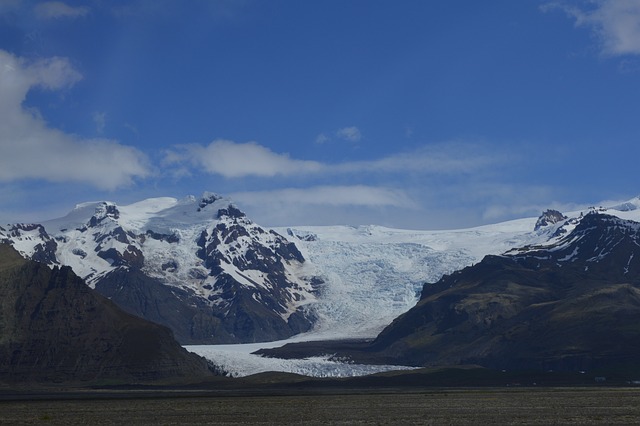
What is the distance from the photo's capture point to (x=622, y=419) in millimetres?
106438

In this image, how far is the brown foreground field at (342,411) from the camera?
370 feet

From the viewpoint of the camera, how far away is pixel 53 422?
115938mm

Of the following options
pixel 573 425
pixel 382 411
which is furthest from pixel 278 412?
pixel 573 425

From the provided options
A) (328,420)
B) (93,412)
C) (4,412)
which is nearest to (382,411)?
(328,420)

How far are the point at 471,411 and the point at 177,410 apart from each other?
38246 mm

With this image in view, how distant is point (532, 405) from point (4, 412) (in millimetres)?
68161

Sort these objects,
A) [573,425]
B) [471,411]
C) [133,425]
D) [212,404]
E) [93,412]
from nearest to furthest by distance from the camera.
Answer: [573,425], [133,425], [471,411], [93,412], [212,404]

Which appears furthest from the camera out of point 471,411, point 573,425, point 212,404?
point 212,404

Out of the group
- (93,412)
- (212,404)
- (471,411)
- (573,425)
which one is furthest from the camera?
(212,404)

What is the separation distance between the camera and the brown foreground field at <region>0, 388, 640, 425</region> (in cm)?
11262

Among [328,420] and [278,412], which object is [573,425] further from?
[278,412]

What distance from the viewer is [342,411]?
131m

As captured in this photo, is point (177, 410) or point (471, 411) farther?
point (177, 410)

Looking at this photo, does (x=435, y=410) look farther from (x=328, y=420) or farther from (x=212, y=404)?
(x=212, y=404)
